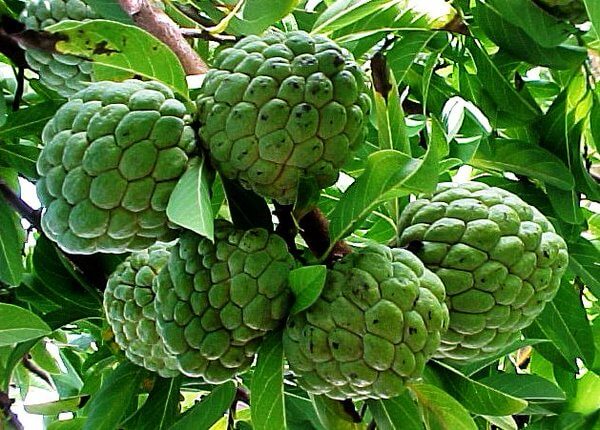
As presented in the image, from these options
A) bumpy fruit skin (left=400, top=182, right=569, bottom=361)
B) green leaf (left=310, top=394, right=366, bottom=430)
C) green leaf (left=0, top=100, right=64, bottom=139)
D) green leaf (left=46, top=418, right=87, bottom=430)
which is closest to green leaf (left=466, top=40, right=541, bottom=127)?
bumpy fruit skin (left=400, top=182, right=569, bottom=361)

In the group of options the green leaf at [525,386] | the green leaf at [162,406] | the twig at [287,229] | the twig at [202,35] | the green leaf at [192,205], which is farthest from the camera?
the green leaf at [525,386]

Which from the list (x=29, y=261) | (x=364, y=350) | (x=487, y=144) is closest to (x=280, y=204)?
(x=364, y=350)

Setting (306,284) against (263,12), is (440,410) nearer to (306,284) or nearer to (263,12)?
(306,284)

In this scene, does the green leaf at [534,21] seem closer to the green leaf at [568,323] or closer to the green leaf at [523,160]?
the green leaf at [523,160]

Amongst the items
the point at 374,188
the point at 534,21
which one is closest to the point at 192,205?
the point at 374,188

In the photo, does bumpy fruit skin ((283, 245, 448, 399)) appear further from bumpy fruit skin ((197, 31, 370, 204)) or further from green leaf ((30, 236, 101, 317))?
green leaf ((30, 236, 101, 317))

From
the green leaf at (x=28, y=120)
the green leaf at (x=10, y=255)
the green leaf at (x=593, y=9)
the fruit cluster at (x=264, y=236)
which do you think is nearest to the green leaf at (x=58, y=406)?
the green leaf at (x=10, y=255)
